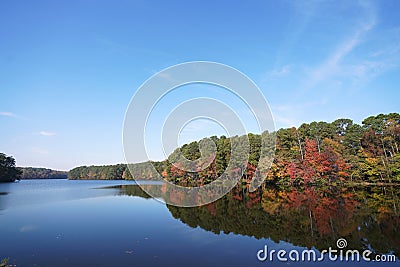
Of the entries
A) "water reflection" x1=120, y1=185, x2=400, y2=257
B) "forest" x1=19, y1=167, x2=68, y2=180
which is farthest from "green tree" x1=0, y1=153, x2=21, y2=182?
"water reflection" x1=120, y1=185, x2=400, y2=257

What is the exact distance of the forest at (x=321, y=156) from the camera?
26.4 metres

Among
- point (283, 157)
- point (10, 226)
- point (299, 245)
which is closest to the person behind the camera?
point (299, 245)

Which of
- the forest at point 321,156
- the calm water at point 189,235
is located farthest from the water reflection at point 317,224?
the forest at point 321,156

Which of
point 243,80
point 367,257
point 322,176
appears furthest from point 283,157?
point 367,257

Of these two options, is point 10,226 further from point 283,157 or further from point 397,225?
point 283,157

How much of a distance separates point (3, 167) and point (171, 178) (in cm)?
4235

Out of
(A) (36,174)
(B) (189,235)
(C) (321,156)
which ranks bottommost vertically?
(B) (189,235)

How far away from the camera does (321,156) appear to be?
26.9 m

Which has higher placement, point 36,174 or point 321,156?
point 321,156

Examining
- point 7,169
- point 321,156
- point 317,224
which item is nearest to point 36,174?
point 7,169

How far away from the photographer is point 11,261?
6090mm

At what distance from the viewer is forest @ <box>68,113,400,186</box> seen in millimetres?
26391

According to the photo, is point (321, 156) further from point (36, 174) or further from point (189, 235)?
point (36, 174)

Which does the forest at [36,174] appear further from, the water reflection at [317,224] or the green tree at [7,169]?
the water reflection at [317,224]
